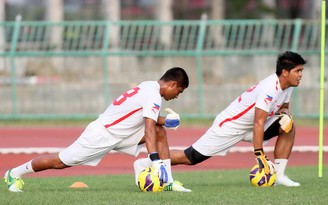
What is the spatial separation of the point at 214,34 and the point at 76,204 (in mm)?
15864

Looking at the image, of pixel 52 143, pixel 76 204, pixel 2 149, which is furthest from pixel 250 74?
pixel 76 204

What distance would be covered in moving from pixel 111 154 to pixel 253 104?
6732 millimetres

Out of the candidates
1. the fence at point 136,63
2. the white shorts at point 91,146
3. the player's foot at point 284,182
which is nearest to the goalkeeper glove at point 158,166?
the white shorts at point 91,146

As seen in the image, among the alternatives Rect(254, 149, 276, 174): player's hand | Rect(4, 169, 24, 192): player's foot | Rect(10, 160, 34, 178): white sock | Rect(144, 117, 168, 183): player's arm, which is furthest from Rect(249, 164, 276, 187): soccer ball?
Rect(4, 169, 24, 192): player's foot

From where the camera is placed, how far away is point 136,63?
2659 centimetres

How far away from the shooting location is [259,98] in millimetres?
13195

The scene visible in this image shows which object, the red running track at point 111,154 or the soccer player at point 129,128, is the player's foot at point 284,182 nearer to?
the soccer player at point 129,128

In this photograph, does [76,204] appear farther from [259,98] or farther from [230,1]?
[230,1]

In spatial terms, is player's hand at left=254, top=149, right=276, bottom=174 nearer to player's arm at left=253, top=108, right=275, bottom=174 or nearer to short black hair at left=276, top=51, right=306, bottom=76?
player's arm at left=253, top=108, right=275, bottom=174

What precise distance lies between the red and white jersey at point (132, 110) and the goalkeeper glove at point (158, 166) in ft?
1.43

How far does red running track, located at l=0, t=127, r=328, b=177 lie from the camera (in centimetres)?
1764

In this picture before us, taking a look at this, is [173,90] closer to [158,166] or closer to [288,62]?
[158,166]

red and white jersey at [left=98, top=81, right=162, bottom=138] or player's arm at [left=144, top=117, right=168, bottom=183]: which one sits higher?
red and white jersey at [left=98, top=81, right=162, bottom=138]

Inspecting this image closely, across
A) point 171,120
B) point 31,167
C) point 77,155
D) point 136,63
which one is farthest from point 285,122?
point 136,63
